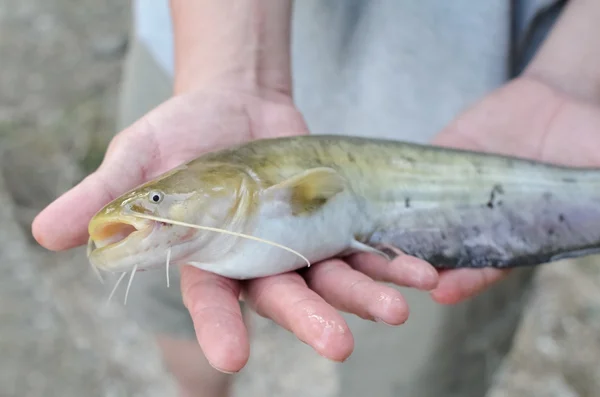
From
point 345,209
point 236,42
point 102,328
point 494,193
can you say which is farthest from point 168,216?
point 102,328

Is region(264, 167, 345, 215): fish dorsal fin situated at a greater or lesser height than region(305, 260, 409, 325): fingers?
greater

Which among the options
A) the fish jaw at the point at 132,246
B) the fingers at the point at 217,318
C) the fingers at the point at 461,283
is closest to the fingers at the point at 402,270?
the fingers at the point at 461,283

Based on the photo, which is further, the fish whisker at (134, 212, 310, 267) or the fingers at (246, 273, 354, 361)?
the fish whisker at (134, 212, 310, 267)

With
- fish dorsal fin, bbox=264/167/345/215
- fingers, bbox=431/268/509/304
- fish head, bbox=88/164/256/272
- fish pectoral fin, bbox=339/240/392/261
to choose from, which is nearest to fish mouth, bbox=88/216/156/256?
fish head, bbox=88/164/256/272

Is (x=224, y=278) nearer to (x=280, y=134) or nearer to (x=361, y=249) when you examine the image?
(x=361, y=249)

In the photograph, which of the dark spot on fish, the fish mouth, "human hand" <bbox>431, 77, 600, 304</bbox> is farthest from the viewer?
"human hand" <bbox>431, 77, 600, 304</bbox>

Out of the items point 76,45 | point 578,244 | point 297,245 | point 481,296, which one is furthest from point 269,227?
point 76,45

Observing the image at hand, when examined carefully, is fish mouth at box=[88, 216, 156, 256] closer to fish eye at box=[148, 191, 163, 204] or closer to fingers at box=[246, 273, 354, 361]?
fish eye at box=[148, 191, 163, 204]
